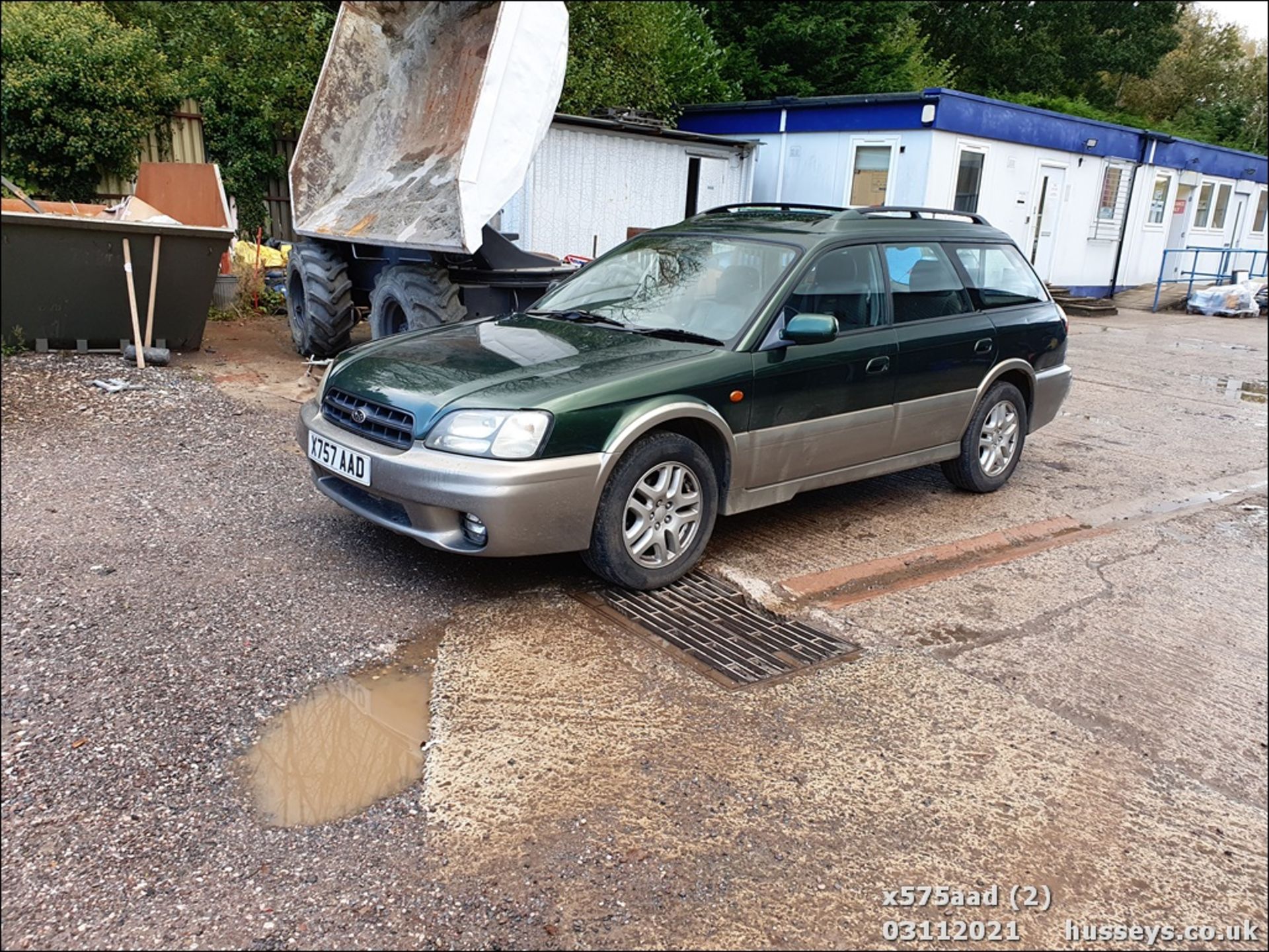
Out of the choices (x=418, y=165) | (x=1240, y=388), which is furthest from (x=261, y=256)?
(x=1240, y=388)

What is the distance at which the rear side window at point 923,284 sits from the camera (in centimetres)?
552

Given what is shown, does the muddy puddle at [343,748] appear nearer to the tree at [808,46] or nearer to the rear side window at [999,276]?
the rear side window at [999,276]

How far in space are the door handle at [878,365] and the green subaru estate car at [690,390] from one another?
2cm

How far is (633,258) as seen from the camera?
221 inches

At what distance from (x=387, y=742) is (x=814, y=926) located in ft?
4.84

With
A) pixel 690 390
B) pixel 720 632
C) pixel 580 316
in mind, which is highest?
pixel 580 316

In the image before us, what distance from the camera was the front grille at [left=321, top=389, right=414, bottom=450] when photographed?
13.6 feet

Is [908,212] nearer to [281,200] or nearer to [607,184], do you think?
[607,184]

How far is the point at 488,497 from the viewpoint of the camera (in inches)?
153

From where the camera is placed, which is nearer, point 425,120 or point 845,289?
point 845,289

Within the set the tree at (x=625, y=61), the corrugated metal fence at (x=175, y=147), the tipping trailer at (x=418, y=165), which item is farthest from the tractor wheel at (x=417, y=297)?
the tree at (x=625, y=61)

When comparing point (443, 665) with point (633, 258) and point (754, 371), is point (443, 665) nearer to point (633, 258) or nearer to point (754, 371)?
Answer: point (754, 371)

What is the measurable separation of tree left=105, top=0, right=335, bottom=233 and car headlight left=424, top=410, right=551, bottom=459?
38.7 ft

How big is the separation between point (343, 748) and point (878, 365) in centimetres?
339
